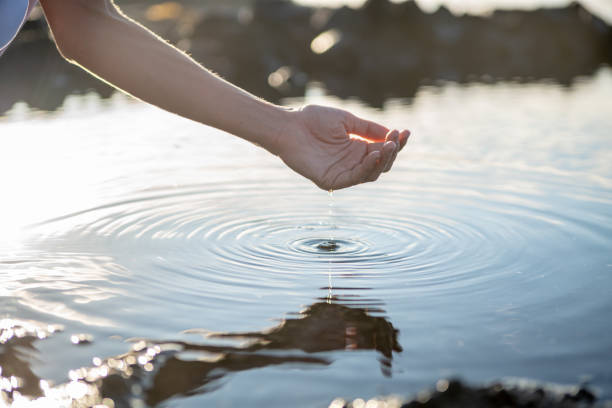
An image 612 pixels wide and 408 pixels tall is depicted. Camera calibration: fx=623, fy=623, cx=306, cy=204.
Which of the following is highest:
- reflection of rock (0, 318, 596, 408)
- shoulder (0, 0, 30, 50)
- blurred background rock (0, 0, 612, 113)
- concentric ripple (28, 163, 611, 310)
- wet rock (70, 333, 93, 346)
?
blurred background rock (0, 0, 612, 113)

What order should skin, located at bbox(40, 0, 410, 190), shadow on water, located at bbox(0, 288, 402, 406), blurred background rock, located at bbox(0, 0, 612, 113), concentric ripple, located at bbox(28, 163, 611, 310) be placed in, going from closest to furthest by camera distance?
shadow on water, located at bbox(0, 288, 402, 406), skin, located at bbox(40, 0, 410, 190), concentric ripple, located at bbox(28, 163, 611, 310), blurred background rock, located at bbox(0, 0, 612, 113)

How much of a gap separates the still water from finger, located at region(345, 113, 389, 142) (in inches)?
25.2

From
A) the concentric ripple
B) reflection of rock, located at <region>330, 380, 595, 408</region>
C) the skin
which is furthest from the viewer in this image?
the concentric ripple

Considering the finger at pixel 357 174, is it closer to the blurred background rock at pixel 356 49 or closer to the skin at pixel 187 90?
the skin at pixel 187 90

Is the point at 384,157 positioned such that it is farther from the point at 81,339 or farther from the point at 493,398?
the point at 81,339

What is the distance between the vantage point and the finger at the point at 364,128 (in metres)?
3.05

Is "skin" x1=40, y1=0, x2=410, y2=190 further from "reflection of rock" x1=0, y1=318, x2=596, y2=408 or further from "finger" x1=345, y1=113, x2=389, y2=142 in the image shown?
Result: "reflection of rock" x1=0, y1=318, x2=596, y2=408

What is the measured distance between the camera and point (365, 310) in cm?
255

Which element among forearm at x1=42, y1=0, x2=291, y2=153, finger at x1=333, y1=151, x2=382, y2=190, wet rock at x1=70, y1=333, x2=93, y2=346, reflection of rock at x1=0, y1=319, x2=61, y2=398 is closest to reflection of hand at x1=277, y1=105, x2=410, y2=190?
finger at x1=333, y1=151, x2=382, y2=190

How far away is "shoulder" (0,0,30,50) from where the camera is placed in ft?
6.75

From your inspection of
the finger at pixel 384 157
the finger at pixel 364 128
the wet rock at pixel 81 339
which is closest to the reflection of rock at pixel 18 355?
the wet rock at pixel 81 339

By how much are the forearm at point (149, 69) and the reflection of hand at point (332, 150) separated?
0.25 meters

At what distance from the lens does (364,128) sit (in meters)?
3.08

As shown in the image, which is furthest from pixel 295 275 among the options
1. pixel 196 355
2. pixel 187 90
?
pixel 187 90
